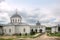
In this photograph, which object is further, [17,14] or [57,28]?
[57,28]

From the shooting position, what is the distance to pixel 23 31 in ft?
191

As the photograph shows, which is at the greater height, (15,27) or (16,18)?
(16,18)

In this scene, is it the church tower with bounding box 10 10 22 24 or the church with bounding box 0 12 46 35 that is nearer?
the church with bounding box 0 12 46 35

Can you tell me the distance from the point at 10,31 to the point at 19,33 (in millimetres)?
2874

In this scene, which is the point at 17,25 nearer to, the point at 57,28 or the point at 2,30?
the point at 2,30

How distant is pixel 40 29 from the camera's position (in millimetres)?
71625

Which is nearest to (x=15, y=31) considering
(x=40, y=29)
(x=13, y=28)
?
(x=13, y=28)

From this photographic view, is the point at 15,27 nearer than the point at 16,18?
Yes

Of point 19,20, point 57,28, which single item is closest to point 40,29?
point 57,28

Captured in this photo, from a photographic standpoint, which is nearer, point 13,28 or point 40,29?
point 13,28

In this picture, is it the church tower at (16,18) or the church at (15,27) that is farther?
the church tower at (16,18)

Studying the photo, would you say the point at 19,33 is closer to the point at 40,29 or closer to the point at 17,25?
the point at 17,25

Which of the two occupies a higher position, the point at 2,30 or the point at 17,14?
the point at 17,14

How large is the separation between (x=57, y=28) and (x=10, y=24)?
2233 cm
